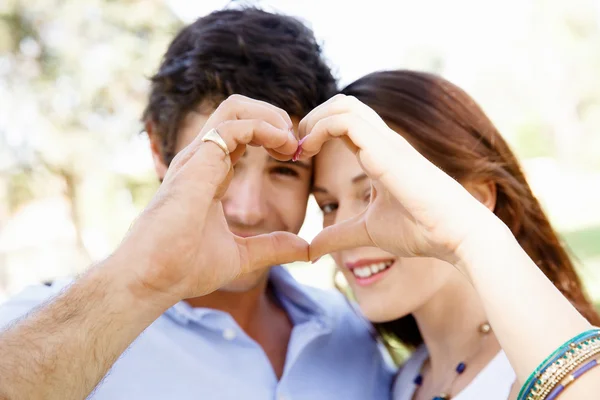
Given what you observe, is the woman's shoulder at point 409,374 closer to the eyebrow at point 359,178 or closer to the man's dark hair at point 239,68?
the eyebrow at point 359,178

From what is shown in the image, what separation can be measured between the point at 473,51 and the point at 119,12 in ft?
47.1

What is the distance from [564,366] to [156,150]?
2067 millimetres

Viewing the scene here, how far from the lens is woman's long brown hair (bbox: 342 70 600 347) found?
2391 millimetres

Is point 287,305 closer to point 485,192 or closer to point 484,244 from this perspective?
point 485,192

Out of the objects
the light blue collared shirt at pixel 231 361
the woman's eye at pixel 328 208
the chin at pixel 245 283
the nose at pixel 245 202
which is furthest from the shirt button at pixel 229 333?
the woman's eye at pixel 328 208

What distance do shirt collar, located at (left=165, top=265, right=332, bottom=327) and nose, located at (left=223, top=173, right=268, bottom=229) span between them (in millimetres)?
366

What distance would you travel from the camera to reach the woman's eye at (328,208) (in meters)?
2.60

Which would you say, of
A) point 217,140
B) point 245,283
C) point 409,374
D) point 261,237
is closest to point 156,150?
point 245,283

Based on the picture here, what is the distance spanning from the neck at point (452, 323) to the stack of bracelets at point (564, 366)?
899 millimetres

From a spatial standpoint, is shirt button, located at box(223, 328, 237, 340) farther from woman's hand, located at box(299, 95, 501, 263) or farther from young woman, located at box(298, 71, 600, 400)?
woman's hand, located at box(299, 95, 501, 263)

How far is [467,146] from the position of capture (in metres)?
2.43

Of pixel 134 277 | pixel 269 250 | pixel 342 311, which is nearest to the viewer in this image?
pixel 134 277

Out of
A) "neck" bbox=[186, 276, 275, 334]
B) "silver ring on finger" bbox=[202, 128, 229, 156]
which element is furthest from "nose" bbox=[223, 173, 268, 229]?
"silver ring on finger" bbox=[202, 128, 229, 156]

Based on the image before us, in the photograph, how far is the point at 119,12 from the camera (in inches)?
373
